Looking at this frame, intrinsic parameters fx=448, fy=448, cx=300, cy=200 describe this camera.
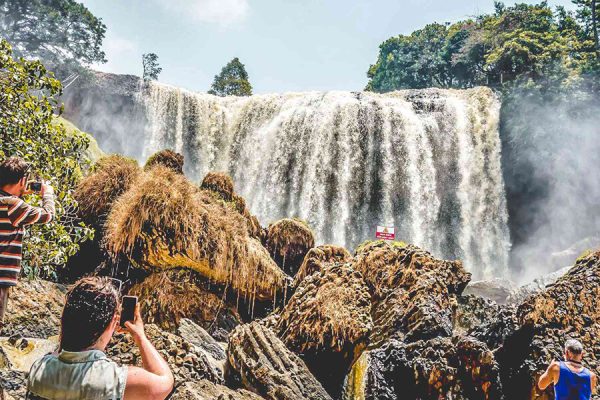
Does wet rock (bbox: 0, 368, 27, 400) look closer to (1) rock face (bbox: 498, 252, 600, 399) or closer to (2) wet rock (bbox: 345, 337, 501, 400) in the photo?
(2) wet rock (bbox: 345, 337, 501, 400)

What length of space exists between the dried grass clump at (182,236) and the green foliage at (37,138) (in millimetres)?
993

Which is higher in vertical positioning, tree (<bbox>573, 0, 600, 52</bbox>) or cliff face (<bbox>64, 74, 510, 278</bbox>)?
tree (<bbox>573, 0, 600, 52</bbox>)

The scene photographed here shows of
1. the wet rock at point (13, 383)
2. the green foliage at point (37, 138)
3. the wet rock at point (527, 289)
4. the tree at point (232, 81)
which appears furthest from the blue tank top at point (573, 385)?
the tree at point (232, 81)

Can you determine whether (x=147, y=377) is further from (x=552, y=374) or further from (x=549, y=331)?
(x=549, y=331)

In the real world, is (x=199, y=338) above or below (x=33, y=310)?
below

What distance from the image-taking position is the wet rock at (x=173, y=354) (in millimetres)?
3857

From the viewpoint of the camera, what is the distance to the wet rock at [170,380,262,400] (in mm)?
3426

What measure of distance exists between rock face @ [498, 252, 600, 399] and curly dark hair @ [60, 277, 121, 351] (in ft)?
15.1

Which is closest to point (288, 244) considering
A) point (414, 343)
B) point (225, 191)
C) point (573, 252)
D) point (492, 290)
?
point (225, 191)

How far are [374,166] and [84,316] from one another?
66.2 feet

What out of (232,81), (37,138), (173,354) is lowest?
(173,354)

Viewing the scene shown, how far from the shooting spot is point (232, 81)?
45.3 meters

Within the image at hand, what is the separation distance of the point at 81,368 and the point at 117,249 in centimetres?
501

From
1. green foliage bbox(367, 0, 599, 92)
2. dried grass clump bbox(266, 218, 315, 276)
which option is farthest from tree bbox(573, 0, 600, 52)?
dried grass clump bbox(266, 218, 315, 276)
